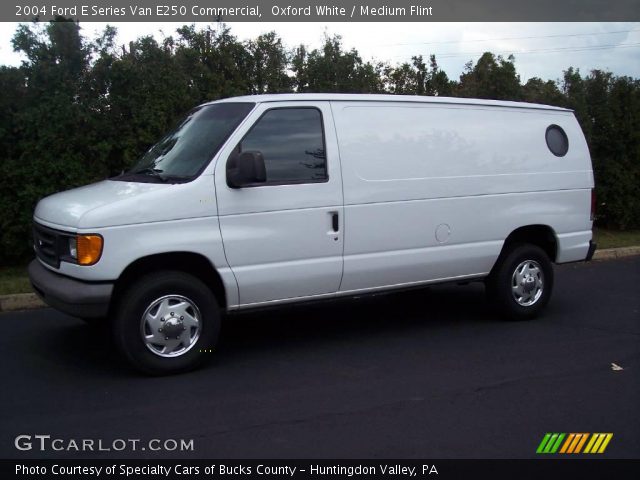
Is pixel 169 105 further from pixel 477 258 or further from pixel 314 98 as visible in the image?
pixel 477 258

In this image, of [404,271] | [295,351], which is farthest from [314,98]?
[295,351]

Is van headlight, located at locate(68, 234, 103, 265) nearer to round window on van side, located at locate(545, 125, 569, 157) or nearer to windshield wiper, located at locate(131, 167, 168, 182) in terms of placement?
windshield wiper, located at locate(131, 167, 168, 182)

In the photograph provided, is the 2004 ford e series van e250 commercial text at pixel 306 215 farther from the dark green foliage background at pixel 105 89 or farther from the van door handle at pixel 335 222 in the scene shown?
the dark green foliage background at pixel 105 89

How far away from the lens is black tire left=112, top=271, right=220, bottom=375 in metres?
5.02

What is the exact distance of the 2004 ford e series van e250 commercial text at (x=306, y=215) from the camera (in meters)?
5.05

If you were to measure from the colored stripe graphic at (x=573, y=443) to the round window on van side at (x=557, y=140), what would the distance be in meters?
3.64

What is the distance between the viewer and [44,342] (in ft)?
20.3

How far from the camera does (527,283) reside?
698cm

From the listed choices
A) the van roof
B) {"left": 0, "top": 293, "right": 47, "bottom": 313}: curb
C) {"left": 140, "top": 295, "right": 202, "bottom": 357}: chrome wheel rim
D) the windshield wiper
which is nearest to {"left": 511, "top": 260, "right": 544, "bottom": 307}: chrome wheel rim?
the van roof

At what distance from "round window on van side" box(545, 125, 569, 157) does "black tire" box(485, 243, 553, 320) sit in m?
1.05
